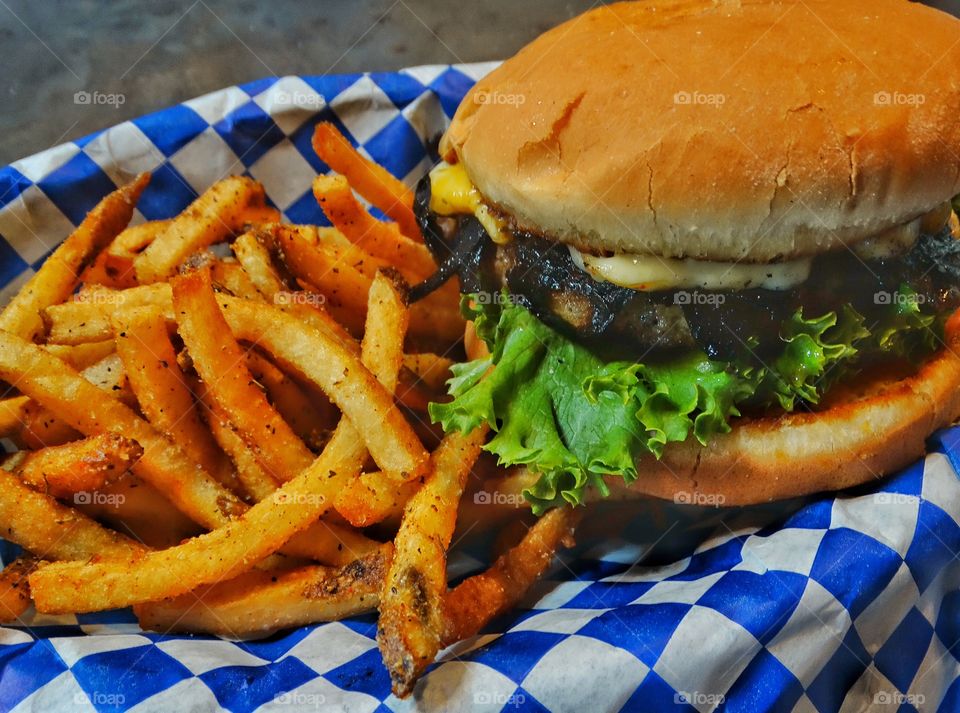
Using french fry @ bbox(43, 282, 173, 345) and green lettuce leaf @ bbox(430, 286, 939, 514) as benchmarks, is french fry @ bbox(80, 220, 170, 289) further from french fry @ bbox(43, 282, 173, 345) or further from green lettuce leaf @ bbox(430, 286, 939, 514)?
green lettuce leaf @ bbox(430, 286, 939, 514)

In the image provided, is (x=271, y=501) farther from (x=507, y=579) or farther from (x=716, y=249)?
(x=716, y=249)

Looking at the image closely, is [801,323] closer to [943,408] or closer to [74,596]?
[943,408]

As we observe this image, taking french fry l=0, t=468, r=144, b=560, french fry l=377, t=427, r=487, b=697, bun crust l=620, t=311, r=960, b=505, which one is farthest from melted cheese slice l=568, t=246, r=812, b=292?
french fry l=0, t=468, r=144, b=560

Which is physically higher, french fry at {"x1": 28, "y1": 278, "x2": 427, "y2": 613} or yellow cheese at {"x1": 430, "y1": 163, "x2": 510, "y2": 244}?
yellow cheese at {"x1": 430, "y1": 163, "x2": 510, "y2": 244}

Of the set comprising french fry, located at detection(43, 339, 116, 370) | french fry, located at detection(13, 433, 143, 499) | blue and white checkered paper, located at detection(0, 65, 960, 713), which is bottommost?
blue and white checkered paper, located at detection(0, 65, 960, 713)

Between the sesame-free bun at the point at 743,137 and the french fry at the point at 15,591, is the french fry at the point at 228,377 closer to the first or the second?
the french fry at the point at 15,591
